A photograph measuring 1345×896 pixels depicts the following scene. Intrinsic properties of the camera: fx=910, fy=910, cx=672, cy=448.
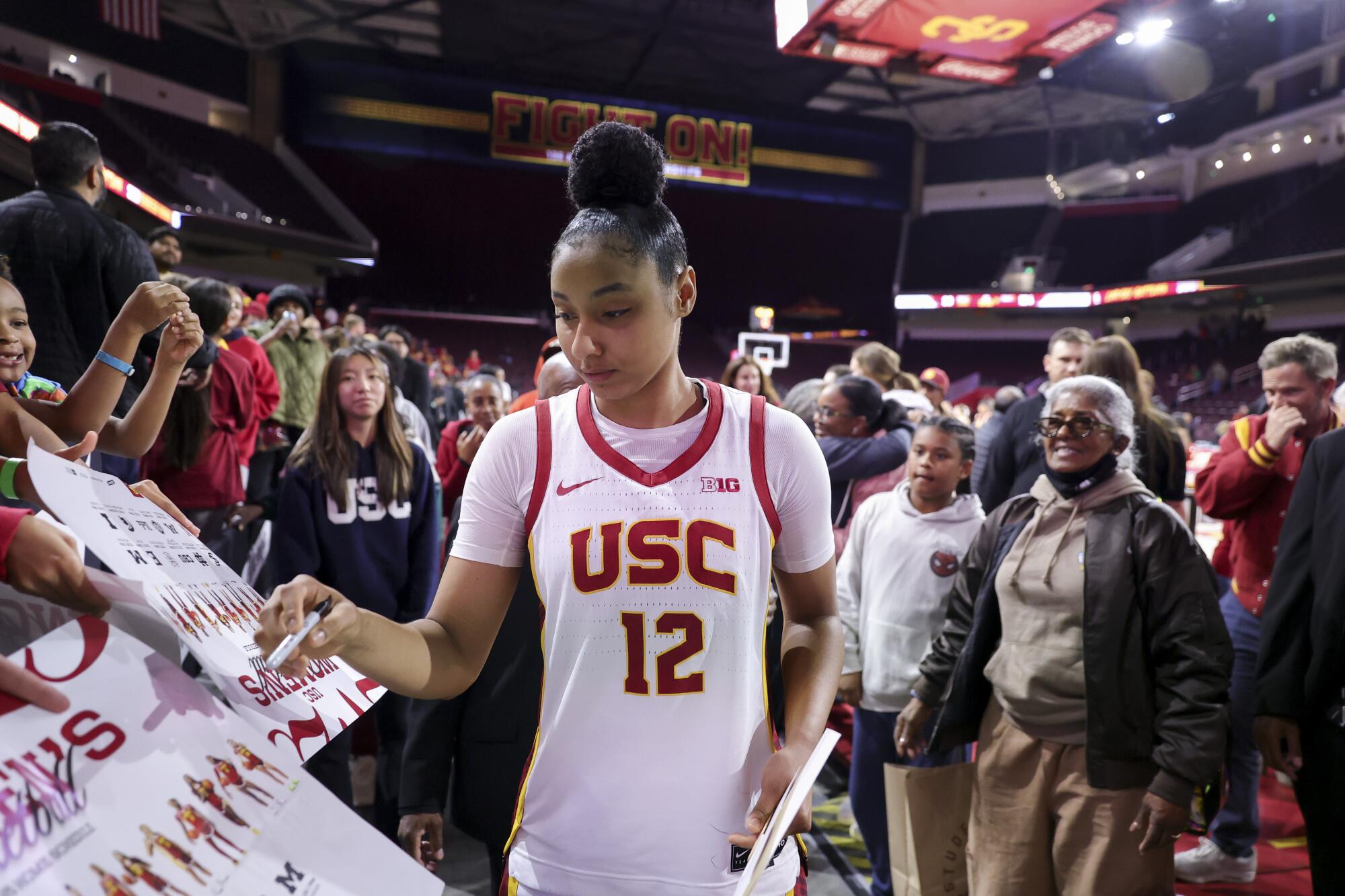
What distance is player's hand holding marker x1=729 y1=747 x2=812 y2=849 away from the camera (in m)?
1.16

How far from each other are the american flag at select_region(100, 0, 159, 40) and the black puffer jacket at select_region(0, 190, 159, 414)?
15.3 m

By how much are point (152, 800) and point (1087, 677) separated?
2.23 m

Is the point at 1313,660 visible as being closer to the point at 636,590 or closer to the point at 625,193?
the point at 636,590

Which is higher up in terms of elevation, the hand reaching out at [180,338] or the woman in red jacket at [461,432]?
the hand reaching out at [180,338]

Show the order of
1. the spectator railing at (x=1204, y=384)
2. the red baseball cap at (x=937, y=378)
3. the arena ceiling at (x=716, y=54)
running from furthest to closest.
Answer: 1. the spectator railing at (x=1204, y=384)
2. the arena ceiling at (x=716, y=54)
3. the red baseball cap at (x=937, y=378)

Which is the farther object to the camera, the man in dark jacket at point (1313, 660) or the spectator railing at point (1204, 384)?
the spectator railing at point (1204, 384)

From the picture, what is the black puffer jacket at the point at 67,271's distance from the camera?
8.26ft

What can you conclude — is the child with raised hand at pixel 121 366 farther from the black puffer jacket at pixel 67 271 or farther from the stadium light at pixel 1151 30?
the stadium light at pixel 1151 30

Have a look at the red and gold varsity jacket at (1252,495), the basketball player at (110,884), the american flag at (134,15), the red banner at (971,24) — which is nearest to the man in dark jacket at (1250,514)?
the red and gold varsity jacket at (1252,495)

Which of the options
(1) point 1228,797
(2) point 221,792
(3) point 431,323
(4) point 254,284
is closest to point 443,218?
(3) point 431,323

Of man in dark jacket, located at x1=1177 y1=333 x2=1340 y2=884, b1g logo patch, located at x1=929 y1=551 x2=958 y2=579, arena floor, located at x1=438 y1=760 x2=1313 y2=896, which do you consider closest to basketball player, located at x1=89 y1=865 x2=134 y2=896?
arena floor, located at x1=438 y1=760 x2=1313 y2=896

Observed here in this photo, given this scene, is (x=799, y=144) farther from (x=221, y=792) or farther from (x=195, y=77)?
(x=221, y=792)

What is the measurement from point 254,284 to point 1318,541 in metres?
19.4

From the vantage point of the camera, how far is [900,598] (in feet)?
10.5
